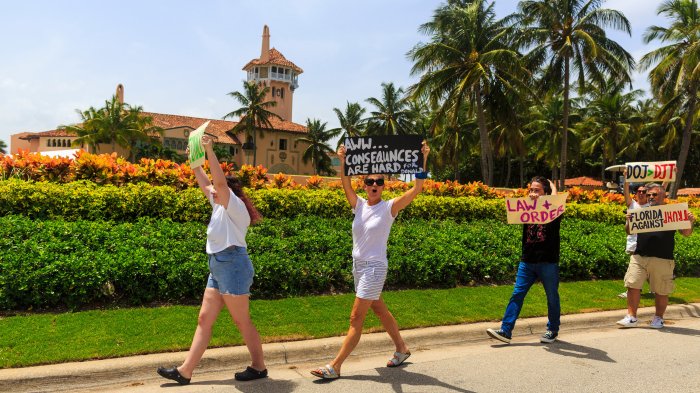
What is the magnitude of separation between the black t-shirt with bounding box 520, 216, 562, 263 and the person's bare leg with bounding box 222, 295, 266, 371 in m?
3.13

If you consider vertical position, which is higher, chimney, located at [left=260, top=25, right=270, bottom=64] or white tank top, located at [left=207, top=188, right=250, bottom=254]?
chimney, located at [left=260, top=25, right=270, bottom=64]

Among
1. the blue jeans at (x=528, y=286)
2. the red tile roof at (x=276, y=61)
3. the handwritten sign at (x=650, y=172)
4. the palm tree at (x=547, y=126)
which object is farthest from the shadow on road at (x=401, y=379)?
the red tile roof at (x=276, y=61)

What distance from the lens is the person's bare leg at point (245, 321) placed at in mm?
4289

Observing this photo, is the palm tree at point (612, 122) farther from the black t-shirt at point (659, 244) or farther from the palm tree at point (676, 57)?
the black t-shirt at point (659, 244)

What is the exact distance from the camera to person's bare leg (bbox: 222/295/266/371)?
4.29m

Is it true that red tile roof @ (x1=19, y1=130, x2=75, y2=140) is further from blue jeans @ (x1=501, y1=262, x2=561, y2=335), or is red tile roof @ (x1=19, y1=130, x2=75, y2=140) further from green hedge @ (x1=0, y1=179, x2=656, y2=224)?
blue jeans @ (x1=501, y1=262, x2=561, y2=335)

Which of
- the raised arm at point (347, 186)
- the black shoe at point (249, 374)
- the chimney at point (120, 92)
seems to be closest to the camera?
the black shoe at point (249, 374)

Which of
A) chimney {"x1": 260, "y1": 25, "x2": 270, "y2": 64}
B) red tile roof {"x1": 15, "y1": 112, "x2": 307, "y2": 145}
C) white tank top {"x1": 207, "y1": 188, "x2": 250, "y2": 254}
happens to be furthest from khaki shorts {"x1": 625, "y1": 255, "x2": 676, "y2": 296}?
chimney {"x1": 260, "y1": 25, "x2": 270, "y2": 64}

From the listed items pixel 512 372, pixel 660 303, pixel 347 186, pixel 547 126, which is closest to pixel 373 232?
pixel 347 186

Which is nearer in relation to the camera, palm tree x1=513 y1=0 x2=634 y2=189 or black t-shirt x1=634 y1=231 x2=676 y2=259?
black t-shirt x1=634 y1=231 x2=676 y2=259

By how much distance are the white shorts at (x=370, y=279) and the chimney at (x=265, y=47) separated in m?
63.5

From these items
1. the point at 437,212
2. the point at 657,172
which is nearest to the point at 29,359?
the point at 657,172

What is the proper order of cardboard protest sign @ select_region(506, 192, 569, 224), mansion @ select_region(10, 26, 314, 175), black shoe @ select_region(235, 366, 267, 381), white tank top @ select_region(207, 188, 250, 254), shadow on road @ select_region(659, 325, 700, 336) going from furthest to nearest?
mansion @ select_region(10, 26, 314, 175)
shadow on road @ select_region(659, 325, 700, 336)
cardboard protest sign @ select_region(506, 192, 569, 224)
black shoe @ select_region(235, 366, 267, 381)
white tank top @ select_region(207, 188, 250, 254)

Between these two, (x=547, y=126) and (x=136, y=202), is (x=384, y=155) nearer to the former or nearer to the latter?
(x=136, y=202)
